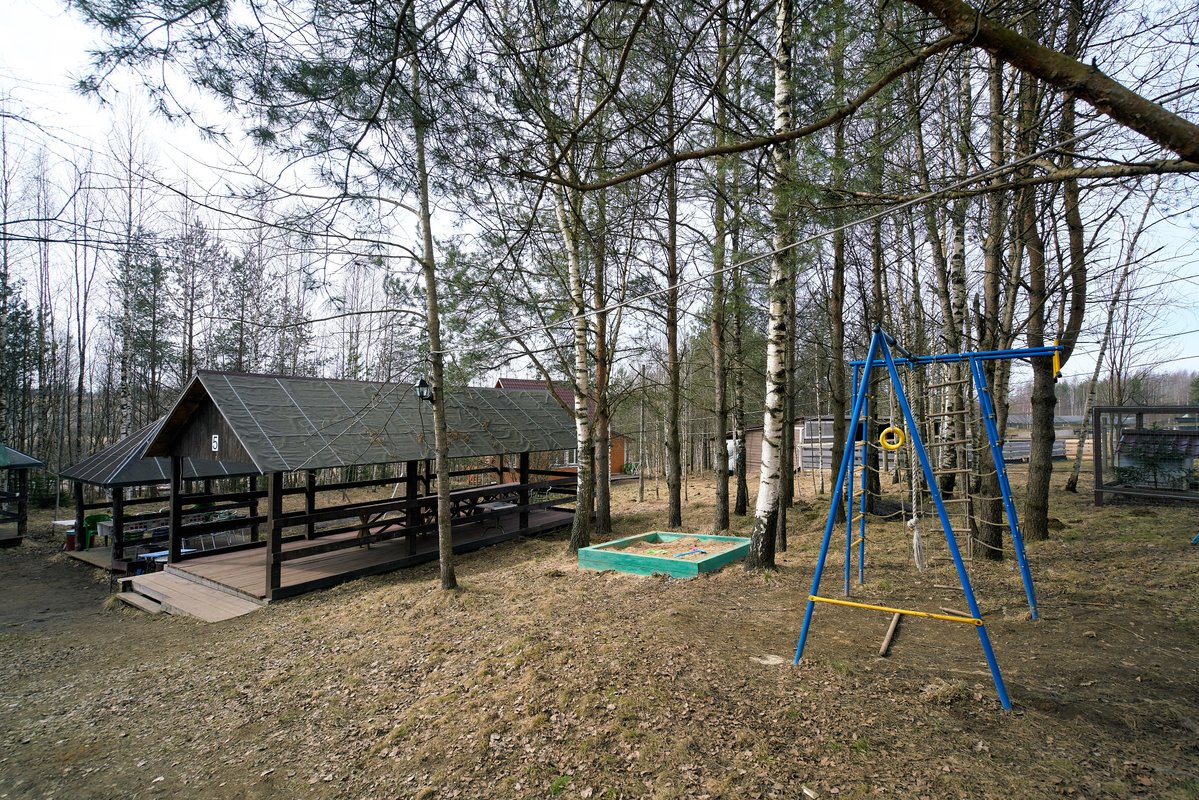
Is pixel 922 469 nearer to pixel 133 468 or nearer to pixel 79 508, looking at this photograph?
pixel 133 468

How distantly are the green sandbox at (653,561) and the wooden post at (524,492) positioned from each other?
4.48 meters

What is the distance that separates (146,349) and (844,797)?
22546 millimetres

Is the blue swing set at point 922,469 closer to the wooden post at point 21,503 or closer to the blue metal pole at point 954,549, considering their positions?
the blue metal pole at point 954,549

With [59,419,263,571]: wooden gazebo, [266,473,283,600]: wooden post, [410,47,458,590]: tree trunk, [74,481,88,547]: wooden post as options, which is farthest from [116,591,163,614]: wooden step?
[410,47,458,590]: tree trunk

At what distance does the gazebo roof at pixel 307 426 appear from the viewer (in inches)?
317

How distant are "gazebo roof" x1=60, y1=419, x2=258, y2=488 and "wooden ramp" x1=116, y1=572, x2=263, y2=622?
6.85ft

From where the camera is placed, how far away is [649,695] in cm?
348

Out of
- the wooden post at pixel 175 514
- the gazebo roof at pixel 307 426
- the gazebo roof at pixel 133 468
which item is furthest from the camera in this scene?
the gazebo roof at pixel 133 468

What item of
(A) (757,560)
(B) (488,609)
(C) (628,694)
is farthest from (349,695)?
(A) (757,560)

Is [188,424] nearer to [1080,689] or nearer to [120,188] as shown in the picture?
[120,188]

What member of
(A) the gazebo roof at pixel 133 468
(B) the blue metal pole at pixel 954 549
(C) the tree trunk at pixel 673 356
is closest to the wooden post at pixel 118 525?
(A) the gazebo roof at pixel 133 468

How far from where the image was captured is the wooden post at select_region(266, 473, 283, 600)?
7758mm

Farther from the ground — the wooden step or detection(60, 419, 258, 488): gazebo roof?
detection(60, 419, 258, 488): gazebo roof

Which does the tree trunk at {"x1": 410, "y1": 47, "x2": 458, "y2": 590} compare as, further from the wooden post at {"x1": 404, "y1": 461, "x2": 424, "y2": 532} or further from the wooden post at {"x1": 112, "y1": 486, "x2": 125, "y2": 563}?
the wooden post at {"x1": 112, "y1": 486, "x2": 125, "y2": 563}
